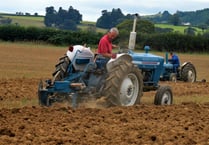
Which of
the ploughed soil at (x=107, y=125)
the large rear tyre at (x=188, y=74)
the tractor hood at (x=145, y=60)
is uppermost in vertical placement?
the tractor hood at (x=145, y=60)

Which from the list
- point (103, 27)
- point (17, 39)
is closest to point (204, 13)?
point (103, 27)

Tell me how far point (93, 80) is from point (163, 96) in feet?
6.41

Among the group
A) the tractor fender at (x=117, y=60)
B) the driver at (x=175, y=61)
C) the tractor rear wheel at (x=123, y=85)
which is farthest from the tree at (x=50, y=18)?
the tractor fender at (x=117, y=60)

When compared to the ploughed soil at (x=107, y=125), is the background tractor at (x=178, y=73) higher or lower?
lower

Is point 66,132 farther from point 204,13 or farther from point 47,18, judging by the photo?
point 204,13

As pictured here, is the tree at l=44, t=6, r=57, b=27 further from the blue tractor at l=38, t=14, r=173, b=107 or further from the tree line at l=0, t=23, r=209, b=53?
the blue tractor at l=38, t=14, r=173, b=107

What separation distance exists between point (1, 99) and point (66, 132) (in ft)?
17.2

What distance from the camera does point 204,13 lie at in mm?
115688

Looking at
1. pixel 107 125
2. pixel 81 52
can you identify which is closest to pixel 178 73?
pixel 81 52

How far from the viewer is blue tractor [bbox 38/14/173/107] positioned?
10242 millimetres

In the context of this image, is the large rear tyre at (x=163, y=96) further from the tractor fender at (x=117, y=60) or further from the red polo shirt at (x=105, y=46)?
the red polo shirt at (x=105, y=46)

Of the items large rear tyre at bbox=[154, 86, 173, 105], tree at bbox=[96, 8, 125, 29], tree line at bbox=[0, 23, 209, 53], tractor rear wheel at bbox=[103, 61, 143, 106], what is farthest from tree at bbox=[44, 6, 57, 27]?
tractor rear wheel at bbox=[103, 61, 143, 106]

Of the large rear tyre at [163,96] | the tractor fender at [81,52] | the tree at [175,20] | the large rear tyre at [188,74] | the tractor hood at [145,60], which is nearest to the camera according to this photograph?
Result: the tractor fender at [81,52]

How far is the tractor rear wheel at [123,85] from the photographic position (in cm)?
1020
